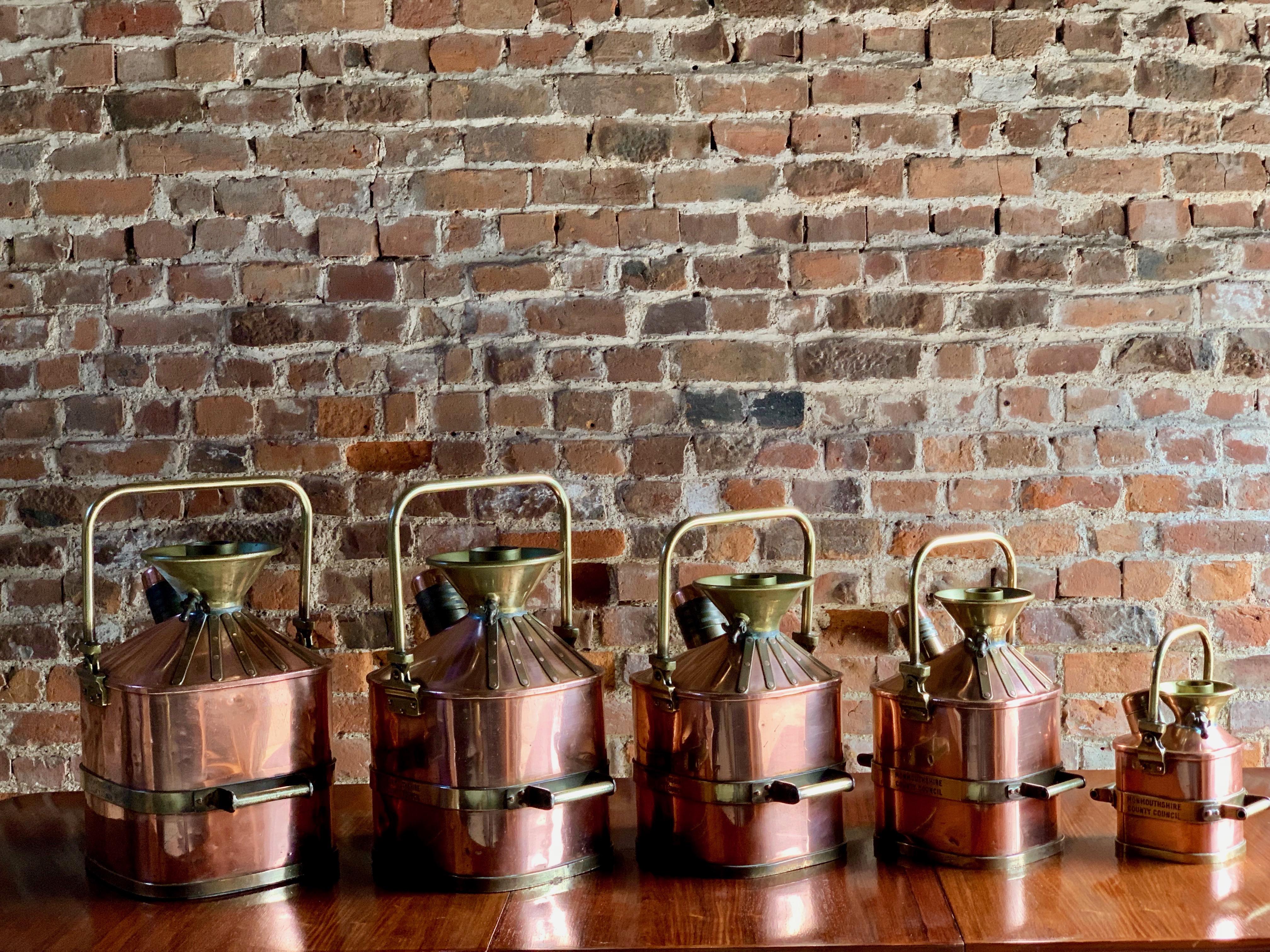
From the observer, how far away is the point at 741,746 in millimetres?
1521

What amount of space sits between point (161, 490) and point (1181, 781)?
4.70ft

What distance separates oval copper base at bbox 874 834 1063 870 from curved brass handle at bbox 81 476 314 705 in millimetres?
845

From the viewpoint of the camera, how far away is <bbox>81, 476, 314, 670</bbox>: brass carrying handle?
154cm

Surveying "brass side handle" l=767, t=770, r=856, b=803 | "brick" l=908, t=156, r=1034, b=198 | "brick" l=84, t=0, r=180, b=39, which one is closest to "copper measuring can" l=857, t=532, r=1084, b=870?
"brass side handle" l=767, t=770, r=856, b=803

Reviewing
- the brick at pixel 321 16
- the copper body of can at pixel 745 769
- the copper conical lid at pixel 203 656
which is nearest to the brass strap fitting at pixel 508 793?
the copper body of can at pixel 745 769

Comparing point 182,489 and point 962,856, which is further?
point 182,489

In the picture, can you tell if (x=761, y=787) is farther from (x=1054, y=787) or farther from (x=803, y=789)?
(x=1054, y=787)

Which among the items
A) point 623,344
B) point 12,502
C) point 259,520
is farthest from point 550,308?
point 12,502

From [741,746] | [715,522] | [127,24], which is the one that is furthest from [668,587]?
[127,24]

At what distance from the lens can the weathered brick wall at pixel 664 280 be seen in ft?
6.81

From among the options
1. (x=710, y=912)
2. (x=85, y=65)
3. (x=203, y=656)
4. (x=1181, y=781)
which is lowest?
(x=710, y=912)

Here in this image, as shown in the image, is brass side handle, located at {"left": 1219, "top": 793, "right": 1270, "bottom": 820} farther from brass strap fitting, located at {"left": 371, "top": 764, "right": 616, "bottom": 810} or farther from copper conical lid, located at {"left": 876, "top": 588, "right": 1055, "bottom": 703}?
brass strap fitting, located at {"left": 371, "top": 764, "right": 616, "bottom": 810}

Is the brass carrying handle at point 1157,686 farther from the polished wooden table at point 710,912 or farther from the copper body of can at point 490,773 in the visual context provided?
the copper body of can at point 490,773

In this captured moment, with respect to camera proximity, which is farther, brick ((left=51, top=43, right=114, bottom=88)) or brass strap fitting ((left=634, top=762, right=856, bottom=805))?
brick ((left=51, top=43, right=114, bottom=88))
